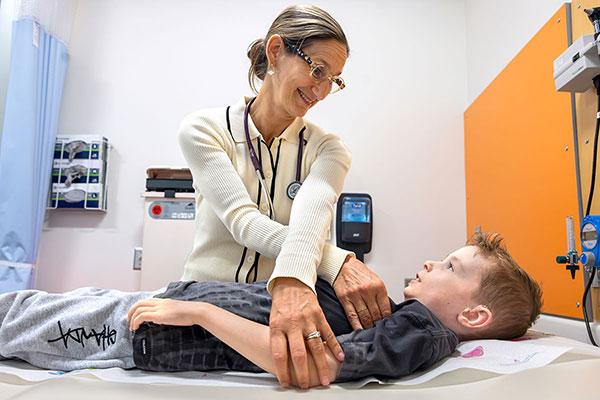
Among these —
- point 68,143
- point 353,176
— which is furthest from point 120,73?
point 353,176

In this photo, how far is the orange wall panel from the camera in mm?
1654

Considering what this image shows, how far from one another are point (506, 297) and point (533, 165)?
1013mm

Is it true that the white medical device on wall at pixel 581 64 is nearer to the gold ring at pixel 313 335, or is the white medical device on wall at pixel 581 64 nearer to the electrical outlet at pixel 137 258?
the gold ring at pixel 313 335

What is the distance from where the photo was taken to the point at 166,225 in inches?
104

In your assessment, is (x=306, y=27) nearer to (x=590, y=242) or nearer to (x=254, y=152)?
(x=254, y=152)

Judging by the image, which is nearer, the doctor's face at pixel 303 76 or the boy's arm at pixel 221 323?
the boy's arm at pixel 221 323

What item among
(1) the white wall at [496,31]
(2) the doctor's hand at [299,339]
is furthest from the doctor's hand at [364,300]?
(1) the white wall at [496,31]

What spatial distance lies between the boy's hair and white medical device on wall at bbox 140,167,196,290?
180 cm

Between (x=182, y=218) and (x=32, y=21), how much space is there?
1333mm

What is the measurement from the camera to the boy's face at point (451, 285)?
1.13 meters

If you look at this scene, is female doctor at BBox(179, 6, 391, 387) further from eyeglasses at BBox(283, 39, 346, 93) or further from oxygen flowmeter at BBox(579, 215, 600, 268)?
oxygen flowmeter at BBox(579, 215, 600, 268)

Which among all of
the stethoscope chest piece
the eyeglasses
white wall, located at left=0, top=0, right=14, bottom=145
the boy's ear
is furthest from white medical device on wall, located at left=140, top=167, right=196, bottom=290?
the boy's ear

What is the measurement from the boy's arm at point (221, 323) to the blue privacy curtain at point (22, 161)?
74.2 inches

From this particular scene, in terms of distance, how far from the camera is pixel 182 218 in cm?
264
